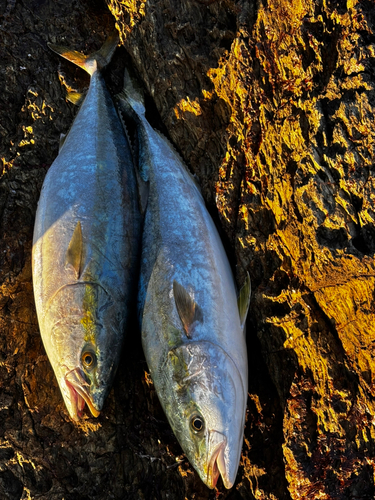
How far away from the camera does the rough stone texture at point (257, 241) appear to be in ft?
6.97

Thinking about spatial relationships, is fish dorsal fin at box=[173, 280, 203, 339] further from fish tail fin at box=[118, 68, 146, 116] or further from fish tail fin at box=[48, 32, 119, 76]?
fish tail fin at box=[48, 32, 119, 76]

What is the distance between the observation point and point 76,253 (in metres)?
2.59

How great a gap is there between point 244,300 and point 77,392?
3.80 ft

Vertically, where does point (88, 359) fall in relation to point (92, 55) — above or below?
below

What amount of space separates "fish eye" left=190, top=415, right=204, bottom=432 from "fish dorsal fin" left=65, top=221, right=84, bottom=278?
1128mm

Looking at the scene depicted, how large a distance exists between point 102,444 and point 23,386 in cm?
67

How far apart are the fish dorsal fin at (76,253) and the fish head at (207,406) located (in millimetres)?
822

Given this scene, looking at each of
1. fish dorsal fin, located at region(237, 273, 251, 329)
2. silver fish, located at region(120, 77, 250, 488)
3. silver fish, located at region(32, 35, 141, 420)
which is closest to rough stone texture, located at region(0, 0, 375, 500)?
fish dorsal fin, located at region(237, 273, 251, 329)

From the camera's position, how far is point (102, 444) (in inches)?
103

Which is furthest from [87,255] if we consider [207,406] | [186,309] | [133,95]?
[133,95]

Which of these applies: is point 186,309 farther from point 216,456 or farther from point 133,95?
point 133,95

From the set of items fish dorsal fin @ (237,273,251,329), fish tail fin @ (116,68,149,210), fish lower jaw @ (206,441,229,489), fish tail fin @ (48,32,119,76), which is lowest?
fish lower jaw @ (206,441,229,489)

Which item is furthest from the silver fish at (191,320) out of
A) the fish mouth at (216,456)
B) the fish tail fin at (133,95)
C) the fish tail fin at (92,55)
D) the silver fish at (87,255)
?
the fish tail fin at (92,55)

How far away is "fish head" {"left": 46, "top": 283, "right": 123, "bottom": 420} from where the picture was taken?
7.82 feet
